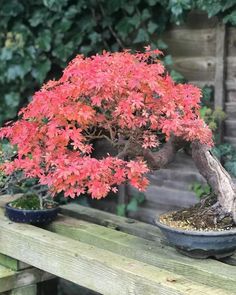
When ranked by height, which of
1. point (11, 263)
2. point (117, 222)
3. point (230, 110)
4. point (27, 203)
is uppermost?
point (230, 110)

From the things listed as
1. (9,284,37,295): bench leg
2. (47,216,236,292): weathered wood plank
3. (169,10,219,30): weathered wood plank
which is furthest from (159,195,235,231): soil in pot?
(169,10,219,30): weathered wood plank

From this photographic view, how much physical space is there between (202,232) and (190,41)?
1435mm

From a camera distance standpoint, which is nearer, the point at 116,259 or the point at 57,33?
the point at 116,259

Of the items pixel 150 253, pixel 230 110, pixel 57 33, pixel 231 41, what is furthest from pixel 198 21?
pixel 150 253

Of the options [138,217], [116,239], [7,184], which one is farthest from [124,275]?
[138,217]

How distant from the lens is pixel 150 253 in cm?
169

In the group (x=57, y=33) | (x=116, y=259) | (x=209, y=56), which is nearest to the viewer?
(x=116, y=259)

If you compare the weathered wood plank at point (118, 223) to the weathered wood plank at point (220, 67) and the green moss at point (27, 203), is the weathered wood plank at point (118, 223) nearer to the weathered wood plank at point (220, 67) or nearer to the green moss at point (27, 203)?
the green moss at point (27, 203)

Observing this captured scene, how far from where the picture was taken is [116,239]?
1.84m

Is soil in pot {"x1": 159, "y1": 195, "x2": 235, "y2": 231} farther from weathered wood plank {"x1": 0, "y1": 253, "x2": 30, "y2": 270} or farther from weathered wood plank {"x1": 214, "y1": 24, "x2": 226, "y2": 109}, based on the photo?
weathered wood plank {"x1": 214, "y1": 24, "x2": 226, "y2": 109}

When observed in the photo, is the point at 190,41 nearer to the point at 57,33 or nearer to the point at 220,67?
the point at 220,67

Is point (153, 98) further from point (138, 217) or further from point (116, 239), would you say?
point (138, 217)

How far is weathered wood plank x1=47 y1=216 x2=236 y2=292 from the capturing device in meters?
1.50

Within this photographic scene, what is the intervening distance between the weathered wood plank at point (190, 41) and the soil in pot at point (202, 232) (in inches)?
45.7
